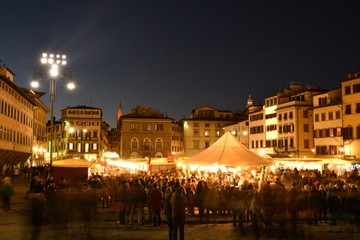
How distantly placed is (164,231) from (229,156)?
5.99 m

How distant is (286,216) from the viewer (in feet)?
53.1

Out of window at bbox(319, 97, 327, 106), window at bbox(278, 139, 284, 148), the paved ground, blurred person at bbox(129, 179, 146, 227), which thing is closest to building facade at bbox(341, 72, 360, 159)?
window at bbox(319, 97, 327, 106)

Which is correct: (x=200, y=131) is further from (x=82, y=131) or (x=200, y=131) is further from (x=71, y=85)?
(x=71, y=85)

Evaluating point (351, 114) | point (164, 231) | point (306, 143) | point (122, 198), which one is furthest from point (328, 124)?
point (164, 231)

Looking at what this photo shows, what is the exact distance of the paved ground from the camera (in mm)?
13938

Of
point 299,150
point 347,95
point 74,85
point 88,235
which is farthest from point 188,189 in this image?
point 299,150

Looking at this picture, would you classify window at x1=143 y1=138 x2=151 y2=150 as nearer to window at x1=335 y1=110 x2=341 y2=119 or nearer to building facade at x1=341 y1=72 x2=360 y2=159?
window at x1=335 y1=110 x2=341 y2=119

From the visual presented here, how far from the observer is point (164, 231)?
15523mm

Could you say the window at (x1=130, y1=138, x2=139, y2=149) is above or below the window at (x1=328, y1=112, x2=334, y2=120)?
below

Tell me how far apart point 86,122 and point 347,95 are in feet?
198

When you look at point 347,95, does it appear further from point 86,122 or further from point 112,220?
point 86,122

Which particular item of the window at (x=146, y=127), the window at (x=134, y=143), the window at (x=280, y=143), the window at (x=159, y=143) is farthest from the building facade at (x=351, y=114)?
the window at (x=134, y=143)

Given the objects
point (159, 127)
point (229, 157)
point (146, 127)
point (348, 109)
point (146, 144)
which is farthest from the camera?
point (159, 127)

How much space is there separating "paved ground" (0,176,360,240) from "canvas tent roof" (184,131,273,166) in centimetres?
306
